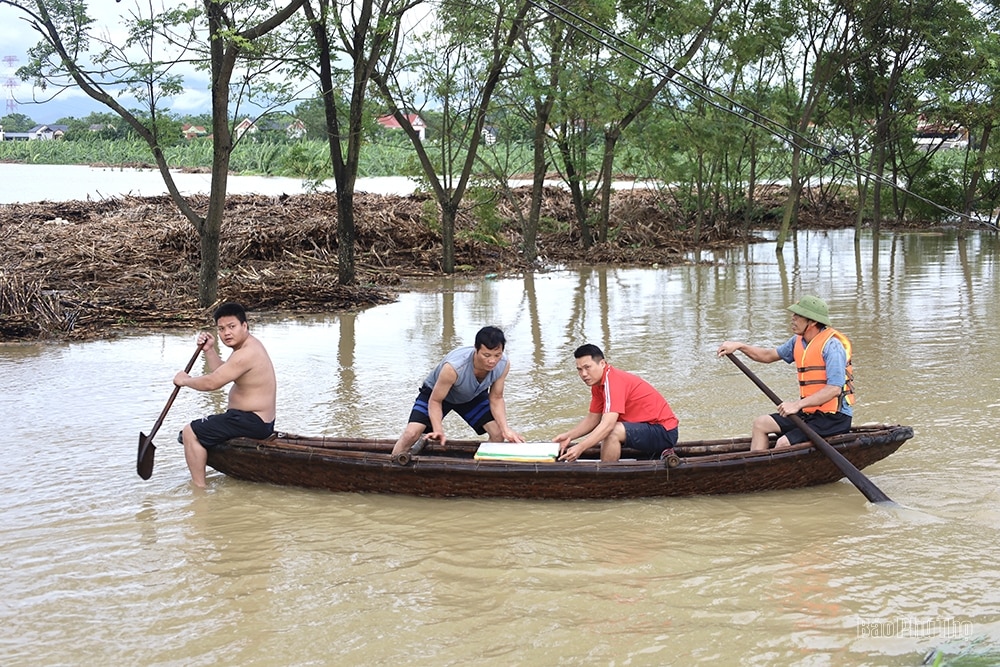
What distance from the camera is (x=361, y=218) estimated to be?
20.5 meters

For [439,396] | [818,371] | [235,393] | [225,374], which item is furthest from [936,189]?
[225,374]

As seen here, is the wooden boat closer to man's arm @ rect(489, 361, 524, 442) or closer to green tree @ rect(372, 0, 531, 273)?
man's arm @ rect(489, 361, 524, 442)

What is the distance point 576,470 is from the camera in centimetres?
646

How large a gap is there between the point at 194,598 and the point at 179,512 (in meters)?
1.49

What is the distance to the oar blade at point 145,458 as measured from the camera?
7156mm

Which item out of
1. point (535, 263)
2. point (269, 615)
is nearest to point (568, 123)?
point (535, 263)

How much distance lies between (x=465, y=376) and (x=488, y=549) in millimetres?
1461

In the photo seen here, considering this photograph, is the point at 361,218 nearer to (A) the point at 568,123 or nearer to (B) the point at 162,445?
(A) the point at 568,123

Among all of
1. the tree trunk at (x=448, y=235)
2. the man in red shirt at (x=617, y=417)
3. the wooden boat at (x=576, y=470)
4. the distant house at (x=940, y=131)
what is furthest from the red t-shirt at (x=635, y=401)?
the distant house at (x=940, y=131)

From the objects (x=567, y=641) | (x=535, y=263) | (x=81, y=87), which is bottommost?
(x=567, y=641)

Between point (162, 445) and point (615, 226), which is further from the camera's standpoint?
point (615, 226)

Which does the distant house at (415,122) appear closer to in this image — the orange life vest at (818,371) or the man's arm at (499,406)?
the man's arm at (499,406)

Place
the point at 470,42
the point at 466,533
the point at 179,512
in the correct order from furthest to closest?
the point at 470,42 < the point at 179,512 < the point at 466,533

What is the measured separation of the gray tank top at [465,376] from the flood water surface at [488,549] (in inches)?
A: 30.8
